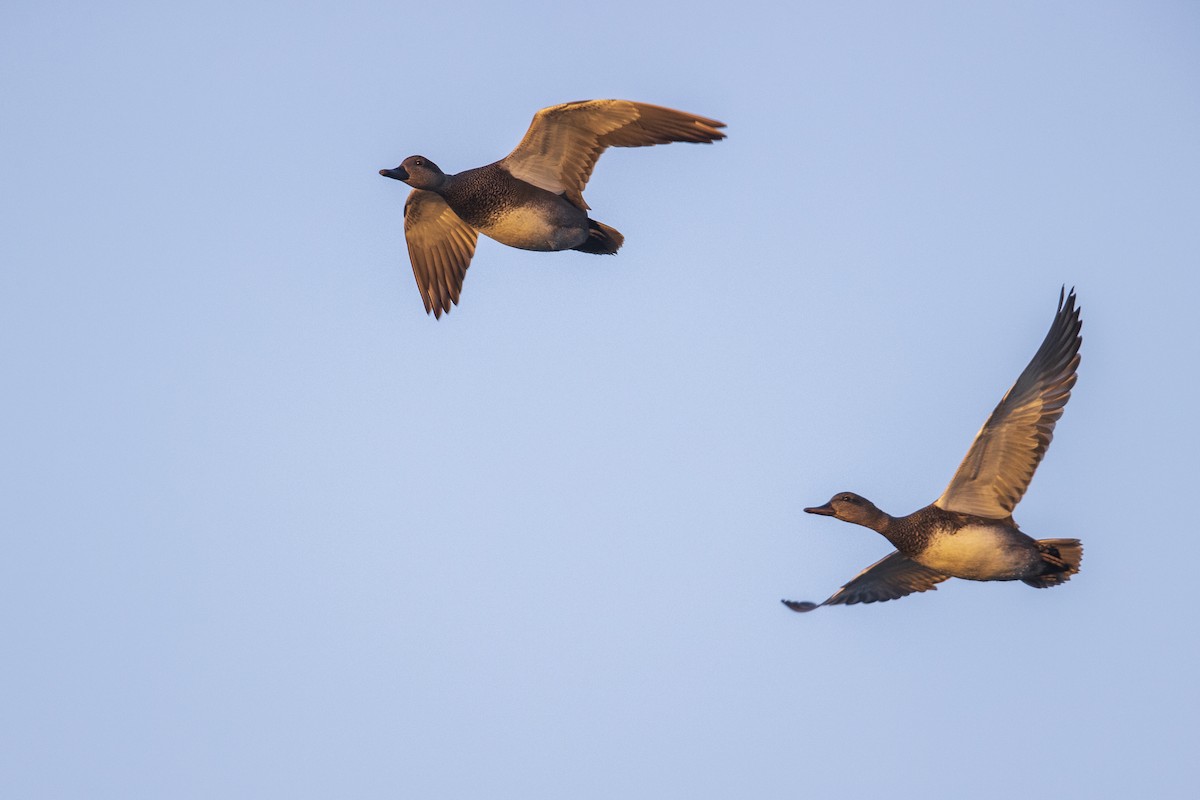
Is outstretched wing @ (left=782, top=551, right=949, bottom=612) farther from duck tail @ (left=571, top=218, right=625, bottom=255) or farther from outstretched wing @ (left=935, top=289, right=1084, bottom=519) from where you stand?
duck tail @ (left=571, top=218, right=625, bottom=255)

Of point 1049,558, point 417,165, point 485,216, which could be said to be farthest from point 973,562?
point 417,165

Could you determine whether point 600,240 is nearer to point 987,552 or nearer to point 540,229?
point 540,229

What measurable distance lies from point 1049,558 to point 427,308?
882 centimetres

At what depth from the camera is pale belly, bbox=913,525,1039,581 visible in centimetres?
1881

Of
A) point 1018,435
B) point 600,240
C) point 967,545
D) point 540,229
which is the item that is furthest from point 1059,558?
point 540,229

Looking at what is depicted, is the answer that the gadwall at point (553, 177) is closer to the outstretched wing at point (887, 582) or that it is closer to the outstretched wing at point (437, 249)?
the outstretched wing at point (437, 249)

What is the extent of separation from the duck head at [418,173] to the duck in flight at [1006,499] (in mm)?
7180

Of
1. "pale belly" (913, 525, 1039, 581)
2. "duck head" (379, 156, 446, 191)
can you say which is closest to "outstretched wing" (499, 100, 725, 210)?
"duck head" (379, 156, 446, 191)

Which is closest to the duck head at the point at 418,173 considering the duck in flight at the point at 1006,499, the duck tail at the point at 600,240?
the duck tail at the point at 600,240

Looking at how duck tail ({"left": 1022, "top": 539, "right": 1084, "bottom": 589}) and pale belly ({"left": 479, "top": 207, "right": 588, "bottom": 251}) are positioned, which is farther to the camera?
pale belly ({"left": 479, "top": 207, "right": 588, "bottom": 251})

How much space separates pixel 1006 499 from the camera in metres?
19.2

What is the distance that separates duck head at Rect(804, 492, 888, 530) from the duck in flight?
22cm

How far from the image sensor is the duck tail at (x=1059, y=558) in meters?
18.9

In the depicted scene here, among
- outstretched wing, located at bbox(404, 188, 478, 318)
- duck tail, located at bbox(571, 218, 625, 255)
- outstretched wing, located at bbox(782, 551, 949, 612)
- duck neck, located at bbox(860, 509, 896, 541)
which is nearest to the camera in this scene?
duck neck, located at bbox(860, 509, 896, 541)
